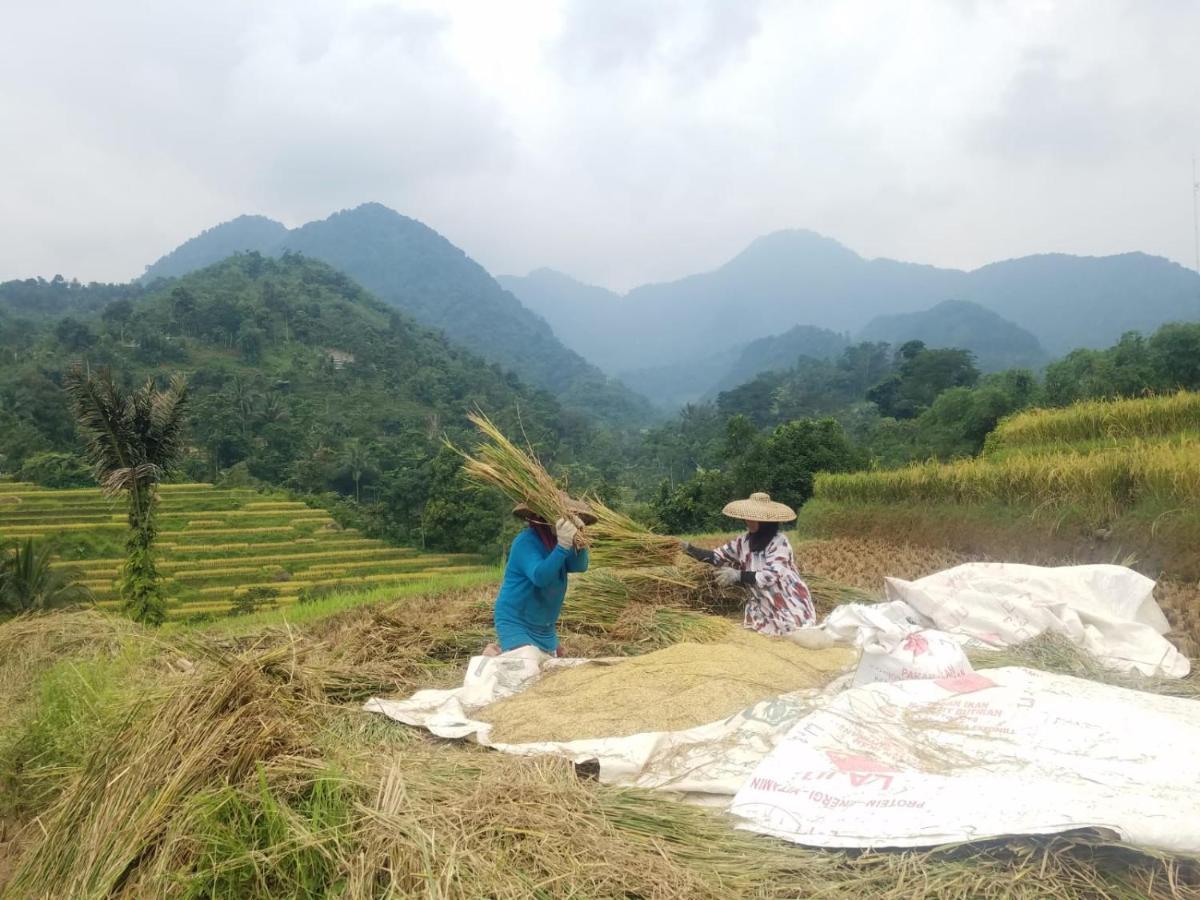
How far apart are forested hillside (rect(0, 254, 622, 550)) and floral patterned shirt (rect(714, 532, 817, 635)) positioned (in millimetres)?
15582

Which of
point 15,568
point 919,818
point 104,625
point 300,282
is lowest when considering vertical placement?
point 15,568

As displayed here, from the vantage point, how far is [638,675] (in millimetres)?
3086

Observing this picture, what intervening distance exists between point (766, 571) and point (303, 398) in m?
43.6

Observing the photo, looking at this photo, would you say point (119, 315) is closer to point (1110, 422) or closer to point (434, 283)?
point (1110, 422)

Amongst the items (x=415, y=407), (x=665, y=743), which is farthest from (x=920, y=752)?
(x=415, y=407)

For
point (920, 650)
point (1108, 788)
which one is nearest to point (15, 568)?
point (920, 650)

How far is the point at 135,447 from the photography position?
40.5 feet

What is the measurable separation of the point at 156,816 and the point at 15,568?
12797 millimetres

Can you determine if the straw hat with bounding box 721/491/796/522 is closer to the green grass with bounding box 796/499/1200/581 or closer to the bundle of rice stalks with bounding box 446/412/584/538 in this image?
the bundle of rice stalks with bounding box 446/412/584/538

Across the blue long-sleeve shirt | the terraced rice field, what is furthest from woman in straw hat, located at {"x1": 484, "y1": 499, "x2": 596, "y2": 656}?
the terraced rice field

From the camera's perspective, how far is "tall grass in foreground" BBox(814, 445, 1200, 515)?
5637 mm

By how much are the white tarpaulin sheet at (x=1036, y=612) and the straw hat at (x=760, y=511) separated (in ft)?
1.97

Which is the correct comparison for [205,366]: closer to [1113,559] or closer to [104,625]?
[104,625]

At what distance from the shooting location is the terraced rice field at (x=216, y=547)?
859 inches
